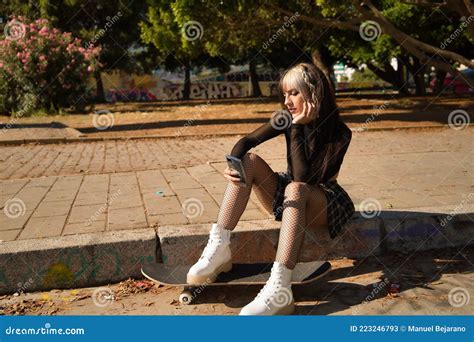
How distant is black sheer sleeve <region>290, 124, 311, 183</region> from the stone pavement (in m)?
0.71

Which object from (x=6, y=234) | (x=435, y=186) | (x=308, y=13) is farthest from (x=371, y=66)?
(x=6, y=234)

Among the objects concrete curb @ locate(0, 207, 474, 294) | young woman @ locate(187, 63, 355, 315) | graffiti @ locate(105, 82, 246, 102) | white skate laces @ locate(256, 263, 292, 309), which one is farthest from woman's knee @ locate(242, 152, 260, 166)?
graffiti @ locate(105, 82, 246, 102)

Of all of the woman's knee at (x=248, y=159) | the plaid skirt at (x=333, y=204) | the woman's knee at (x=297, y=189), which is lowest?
the plaid skirt at (x=333, y=204)

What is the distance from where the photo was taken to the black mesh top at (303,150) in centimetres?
335

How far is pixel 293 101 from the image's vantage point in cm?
335

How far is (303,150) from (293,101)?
1.07 feet

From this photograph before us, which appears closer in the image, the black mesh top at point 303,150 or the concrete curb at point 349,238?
the black mesh top at point 303,150

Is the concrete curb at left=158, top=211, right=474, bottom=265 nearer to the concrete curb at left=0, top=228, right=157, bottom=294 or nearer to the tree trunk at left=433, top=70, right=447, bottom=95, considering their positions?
the concrete curb at left=0, top=228, right=157, bottom=294

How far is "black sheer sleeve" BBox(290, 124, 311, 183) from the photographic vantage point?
3305 millimetres

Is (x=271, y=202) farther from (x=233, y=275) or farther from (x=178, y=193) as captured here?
(x=178, y=193)

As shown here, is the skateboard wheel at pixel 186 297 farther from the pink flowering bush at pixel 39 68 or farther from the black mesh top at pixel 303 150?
the pink flowering bush at pixel 39 68

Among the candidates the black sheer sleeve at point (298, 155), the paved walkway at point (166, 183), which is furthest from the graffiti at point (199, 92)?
the black sheer sleeve at point (298, 155)

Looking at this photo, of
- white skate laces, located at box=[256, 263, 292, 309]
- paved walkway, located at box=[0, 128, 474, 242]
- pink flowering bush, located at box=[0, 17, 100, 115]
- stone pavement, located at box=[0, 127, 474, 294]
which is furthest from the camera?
pink flowering bush, located at box=[0, 17, 100, 115]

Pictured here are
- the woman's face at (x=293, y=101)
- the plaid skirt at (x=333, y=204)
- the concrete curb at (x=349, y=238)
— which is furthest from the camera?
the concrete curb at (x=349, y=238)
